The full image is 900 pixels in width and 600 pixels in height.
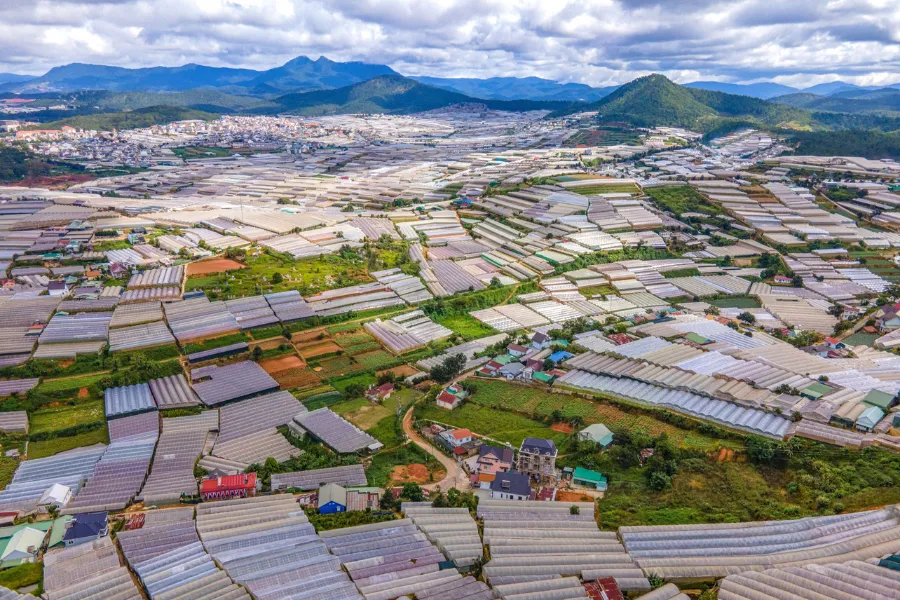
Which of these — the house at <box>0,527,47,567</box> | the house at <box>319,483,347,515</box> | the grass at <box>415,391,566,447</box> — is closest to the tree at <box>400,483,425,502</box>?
the house at <box>319,483,347,515</box>

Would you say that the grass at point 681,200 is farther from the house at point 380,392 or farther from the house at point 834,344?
the house at point 380,392

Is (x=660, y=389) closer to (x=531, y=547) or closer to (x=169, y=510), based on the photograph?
(x=531, y=547)

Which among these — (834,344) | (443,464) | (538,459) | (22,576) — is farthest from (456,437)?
(834,344)

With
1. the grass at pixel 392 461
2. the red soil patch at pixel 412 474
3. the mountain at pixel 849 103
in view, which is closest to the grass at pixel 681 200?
the grass at pixel 392 461

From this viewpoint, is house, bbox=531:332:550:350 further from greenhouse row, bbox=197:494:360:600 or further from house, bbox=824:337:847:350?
greenhouse row, bbox=197:494:360:600

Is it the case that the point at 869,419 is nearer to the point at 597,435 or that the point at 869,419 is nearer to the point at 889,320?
the point at 597,435

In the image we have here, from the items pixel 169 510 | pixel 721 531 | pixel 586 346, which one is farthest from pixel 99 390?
pixel 721 531
